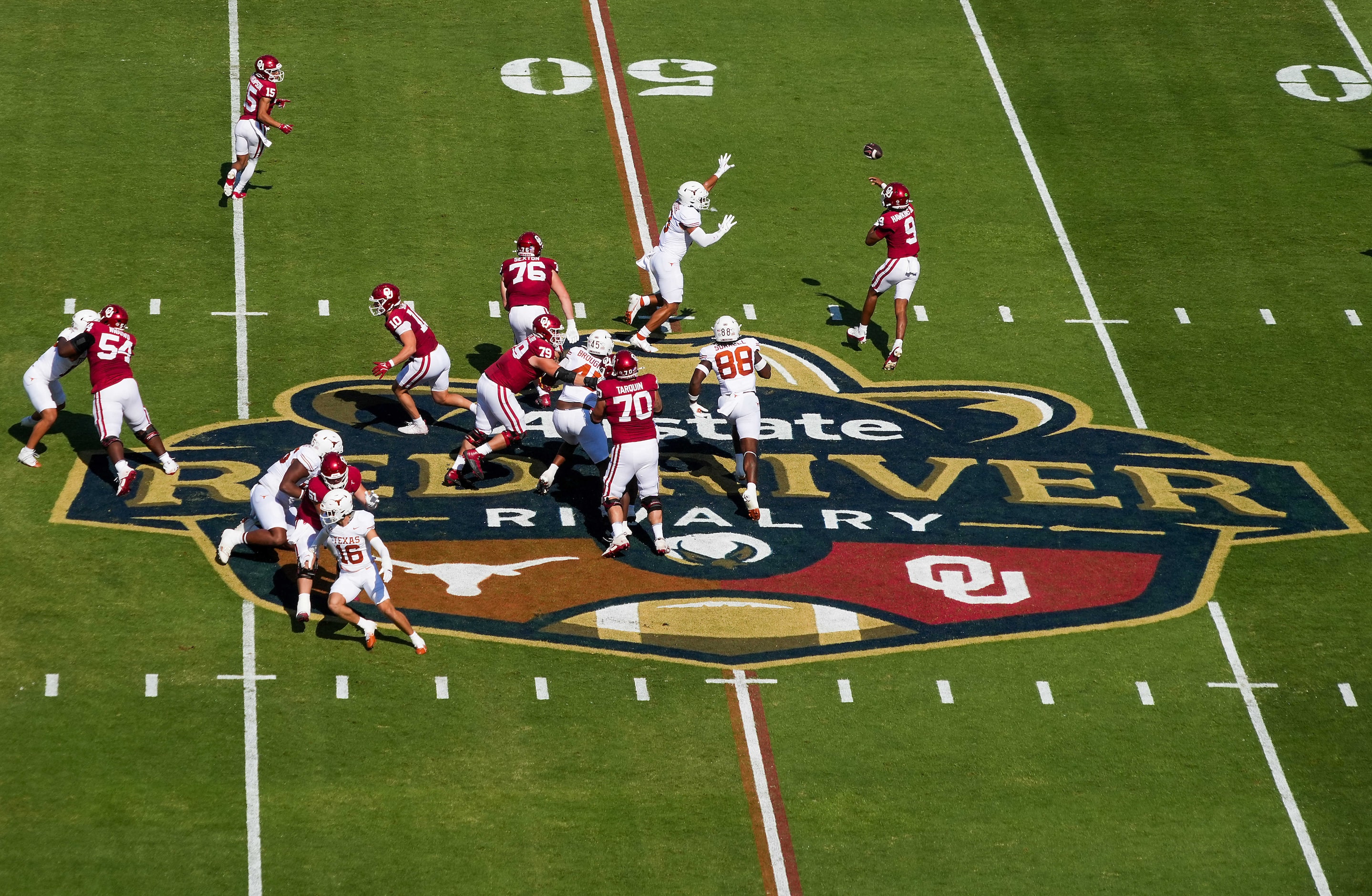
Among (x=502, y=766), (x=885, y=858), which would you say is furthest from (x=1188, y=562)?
(x=502, y=766)

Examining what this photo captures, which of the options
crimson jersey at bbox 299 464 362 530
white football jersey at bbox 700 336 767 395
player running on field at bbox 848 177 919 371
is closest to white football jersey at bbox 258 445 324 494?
crimson jersey at bbox 299 464 362 530

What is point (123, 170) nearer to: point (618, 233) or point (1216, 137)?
point (618, 233)

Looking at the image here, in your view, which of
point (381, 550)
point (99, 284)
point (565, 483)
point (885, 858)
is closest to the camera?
point (885, 858)

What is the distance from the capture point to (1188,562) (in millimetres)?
20891

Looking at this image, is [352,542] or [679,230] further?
[679,230]

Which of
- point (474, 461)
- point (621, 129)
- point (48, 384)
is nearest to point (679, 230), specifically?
point (474, 461)

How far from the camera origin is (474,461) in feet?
70.0

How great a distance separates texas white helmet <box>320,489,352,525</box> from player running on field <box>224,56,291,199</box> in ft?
34.4

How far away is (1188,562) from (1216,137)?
37.7ft

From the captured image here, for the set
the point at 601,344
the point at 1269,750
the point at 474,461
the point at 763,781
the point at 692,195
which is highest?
the point at 692,195

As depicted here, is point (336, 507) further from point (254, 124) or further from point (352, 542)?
point (254, 124)

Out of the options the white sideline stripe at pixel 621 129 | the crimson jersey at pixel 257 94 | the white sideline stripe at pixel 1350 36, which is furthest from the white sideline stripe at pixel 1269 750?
the white sideline stripe at pixel 1350 36

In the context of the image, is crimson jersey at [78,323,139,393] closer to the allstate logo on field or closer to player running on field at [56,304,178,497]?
player running on field at [56,304,178,497]

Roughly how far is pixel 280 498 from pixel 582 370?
145 inches
